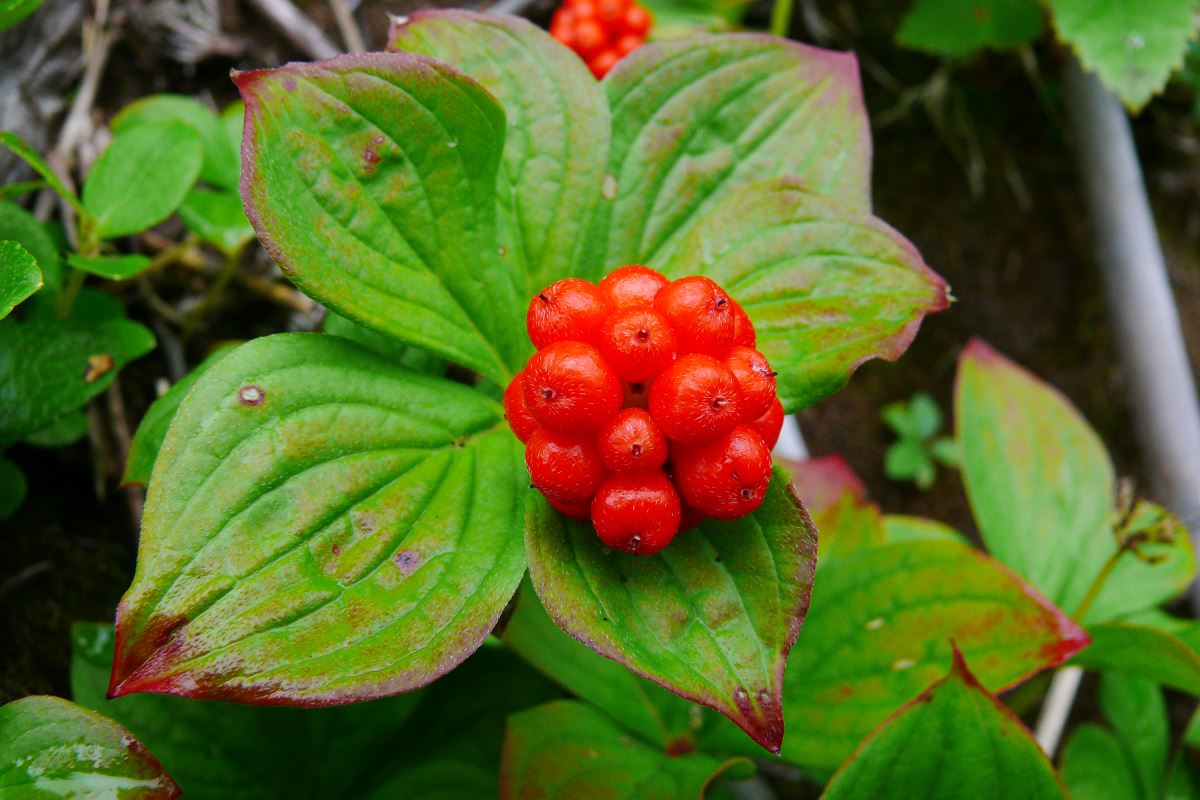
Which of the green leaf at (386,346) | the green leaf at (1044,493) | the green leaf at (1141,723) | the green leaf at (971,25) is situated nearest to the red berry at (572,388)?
the green leaf at (386,346)

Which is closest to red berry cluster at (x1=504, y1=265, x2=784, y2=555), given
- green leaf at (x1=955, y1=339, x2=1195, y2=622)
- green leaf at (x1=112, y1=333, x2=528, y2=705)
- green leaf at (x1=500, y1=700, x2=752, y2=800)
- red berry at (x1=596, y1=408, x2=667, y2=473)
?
red berry at (x1=596, y1=408, x2=667, y2=473)

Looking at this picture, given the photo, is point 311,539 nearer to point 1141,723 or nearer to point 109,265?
point 109,265

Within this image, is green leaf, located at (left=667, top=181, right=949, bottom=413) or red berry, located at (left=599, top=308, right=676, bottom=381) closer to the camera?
red berry, located at (left=599, top=308, right=676, bottom=381)

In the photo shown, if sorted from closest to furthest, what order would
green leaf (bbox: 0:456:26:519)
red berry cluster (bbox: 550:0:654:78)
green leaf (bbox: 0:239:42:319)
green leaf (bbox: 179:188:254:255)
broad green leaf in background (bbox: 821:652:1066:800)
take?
green leaf (bbox: 0:239:42:319)
broad green leaf in background (bbox: 821:652:1066:800)
green leaf (bbox: 0:456:26:519)
green leaf (bbox: 179:188:254:255)
red berry cluster (bbox: 550:0:654:78)

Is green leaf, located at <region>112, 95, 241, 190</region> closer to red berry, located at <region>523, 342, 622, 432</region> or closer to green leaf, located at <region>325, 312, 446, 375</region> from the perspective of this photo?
green leaf, located at <region>325, 312, 446, 375</region>

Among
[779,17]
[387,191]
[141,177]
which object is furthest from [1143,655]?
[141,177]

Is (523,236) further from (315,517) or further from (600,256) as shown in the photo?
(315,517)

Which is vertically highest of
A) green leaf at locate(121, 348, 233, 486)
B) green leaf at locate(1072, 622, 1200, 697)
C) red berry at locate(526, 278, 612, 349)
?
red berry at locate(526, 278, 612, 349)
